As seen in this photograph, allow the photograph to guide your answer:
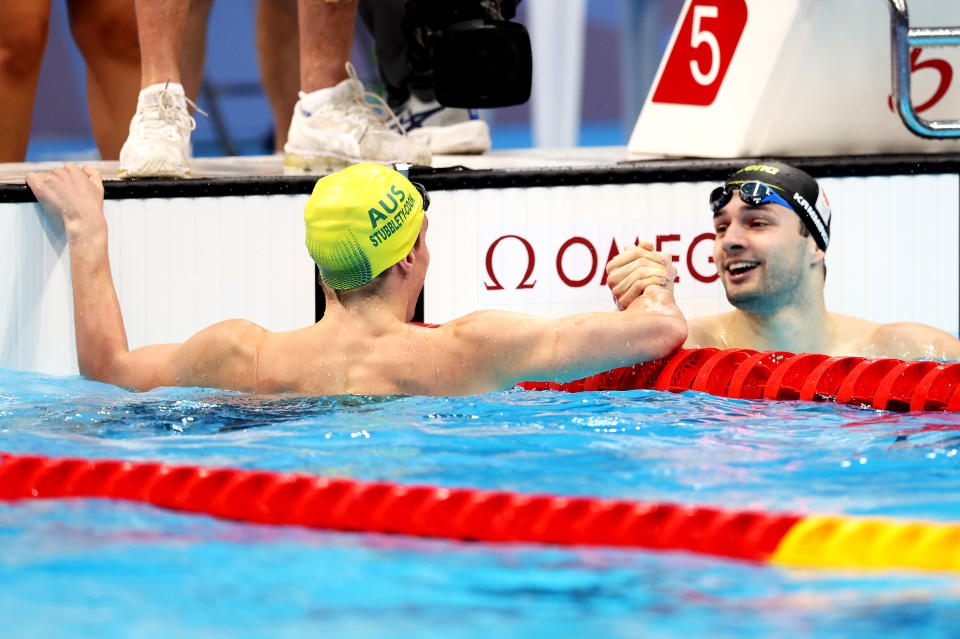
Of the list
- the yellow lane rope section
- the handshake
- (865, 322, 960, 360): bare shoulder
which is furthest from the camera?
(865, 322, 960, 360): bare shoulder

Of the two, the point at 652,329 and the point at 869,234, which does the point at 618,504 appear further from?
the point at 869,234

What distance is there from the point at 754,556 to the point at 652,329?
116 centimetres

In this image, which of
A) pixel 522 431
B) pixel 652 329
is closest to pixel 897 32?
pixel 652 329

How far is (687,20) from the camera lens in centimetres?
466

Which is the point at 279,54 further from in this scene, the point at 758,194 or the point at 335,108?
the point at 758,194

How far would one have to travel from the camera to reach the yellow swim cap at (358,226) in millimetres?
3051

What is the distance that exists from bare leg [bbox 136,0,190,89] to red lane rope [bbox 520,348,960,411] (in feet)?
5.38

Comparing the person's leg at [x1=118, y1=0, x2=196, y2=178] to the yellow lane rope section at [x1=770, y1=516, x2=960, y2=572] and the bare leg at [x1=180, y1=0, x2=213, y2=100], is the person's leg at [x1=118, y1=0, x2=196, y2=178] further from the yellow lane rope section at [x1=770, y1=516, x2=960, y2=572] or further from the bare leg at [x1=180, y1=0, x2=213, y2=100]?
the yellow lane rope section at [x1=770, y1=516, x2=960, y2=572]

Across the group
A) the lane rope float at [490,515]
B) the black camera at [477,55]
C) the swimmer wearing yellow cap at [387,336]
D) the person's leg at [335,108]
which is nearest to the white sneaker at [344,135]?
the person's leg at [335,108]

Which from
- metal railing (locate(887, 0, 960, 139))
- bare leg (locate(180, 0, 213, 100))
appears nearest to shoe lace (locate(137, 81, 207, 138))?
bare leg (locate(180, 0, 213, 100))

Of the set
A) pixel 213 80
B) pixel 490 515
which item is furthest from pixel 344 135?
pixel 213 80

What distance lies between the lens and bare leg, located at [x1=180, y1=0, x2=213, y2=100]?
16.0 feet

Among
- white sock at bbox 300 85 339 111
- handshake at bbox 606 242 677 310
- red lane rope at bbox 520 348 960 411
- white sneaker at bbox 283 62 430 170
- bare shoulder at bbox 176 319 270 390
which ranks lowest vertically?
red lane rope at bbox 520 348 960 411

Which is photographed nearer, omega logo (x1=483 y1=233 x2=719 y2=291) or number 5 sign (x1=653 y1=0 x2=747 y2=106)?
omega logo (x1=483 y1=233 x2=719 y2=291)
